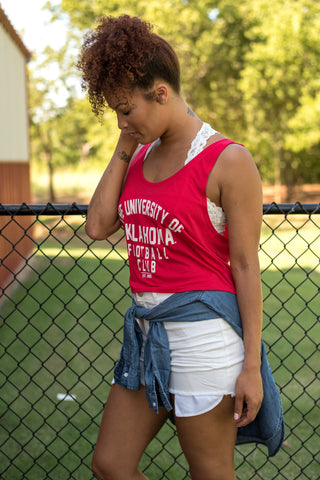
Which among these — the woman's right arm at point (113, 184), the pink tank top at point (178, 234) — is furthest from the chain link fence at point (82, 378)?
the pink tank top at point (178, 234)

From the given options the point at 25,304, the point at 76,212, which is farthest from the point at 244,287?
the point at 25,304

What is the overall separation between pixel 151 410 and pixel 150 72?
3.42 ft

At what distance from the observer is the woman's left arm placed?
1523 mm

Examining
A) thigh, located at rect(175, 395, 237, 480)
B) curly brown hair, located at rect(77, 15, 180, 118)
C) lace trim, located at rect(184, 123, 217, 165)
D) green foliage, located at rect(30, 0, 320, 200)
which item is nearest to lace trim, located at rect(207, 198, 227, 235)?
lace trim, located at rect(184, 123, 217, 165)

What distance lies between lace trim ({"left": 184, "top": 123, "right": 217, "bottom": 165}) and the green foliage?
14.8 meters

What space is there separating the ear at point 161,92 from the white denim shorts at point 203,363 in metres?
0.66

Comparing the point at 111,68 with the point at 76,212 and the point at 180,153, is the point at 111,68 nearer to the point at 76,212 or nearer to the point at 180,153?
the point at 180,153

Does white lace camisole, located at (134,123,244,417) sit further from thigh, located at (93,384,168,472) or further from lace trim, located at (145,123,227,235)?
thigh, located at (93,384,168,472)

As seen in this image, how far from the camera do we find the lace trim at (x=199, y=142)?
1.59 meters

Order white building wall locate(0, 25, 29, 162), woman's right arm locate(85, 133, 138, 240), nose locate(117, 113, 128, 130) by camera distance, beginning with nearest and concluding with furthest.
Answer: nose locate(117, 113, 128, 130) → woman's right arm locate(85, 133, 138, 240) → white building wall locate(0, 25, 29, 162)

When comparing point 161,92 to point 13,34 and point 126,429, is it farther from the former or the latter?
point 13,34

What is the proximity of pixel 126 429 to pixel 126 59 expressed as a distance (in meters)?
1.12

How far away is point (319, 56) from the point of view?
1756cm

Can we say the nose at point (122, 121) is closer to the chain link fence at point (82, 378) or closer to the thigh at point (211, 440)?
the chain link fence at point (82, 378)
